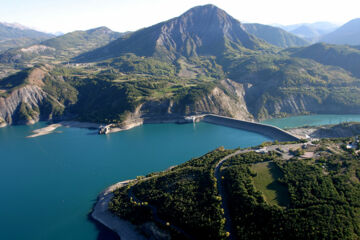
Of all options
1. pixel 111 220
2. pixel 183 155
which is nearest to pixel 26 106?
pixel 183 155

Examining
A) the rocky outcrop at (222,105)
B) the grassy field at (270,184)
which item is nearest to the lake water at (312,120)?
the rocky outcrop at (222,105)

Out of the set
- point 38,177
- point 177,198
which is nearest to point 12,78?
point 38,177

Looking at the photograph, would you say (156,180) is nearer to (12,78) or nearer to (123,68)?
(12,78)

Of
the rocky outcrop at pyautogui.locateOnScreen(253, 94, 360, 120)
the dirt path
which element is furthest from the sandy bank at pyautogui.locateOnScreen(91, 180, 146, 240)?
the rocky outcrop at pyautogui.locateOnScreen(253, 94, 360, 120)

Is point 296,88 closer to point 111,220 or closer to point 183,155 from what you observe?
point 183,155

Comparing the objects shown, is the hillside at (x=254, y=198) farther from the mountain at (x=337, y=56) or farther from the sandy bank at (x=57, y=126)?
the mountain at (x=337, y=56)

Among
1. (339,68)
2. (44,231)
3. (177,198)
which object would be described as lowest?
(44,231)
